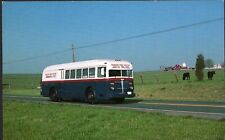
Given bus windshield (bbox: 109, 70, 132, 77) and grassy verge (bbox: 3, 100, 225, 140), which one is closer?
grassy verge (bbox: 3, 100, 225, 140)

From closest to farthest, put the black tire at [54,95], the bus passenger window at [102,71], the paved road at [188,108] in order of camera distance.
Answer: the paved road at [188,108]
the bus passenger window at [102,71]
the black tire at [54,95]

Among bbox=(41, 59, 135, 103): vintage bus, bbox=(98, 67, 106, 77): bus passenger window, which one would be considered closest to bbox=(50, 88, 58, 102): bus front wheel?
bbox=(41, 59, 135, 103): vintage bus

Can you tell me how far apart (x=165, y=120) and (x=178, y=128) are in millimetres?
1713

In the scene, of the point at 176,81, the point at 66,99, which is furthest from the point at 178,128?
the point at 176,81

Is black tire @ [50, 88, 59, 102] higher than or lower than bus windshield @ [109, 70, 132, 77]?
lower

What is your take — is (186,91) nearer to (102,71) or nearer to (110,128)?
(102,71)

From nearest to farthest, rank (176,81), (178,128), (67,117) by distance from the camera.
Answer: (178,128) → (67,117) → (176,81)

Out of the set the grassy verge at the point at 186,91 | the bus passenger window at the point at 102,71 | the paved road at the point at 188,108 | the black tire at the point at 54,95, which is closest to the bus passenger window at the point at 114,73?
the bus passenger window at the point at 102,71

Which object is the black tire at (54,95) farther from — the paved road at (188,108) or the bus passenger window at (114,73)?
the paved road at (188,108)

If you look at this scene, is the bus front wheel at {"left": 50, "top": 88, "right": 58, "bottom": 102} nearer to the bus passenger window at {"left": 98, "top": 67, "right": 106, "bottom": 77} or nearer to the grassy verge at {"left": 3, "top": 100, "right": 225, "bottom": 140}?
the bus passenger window at {"left": 98, "top": 67, "right": 106, "bottom": 77}

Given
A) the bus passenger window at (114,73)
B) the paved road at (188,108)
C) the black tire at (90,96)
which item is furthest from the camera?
the black tire at (90,96)

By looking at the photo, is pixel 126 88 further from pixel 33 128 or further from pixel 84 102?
pixel 33 128

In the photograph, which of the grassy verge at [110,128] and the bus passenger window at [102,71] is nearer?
the grassy verge at [110,128]

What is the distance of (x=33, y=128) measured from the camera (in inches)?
455
